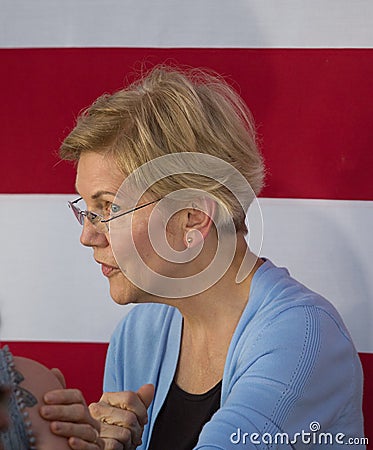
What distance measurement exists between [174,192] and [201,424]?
359 millimetres

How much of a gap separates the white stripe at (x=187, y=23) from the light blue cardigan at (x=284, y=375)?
0.50m

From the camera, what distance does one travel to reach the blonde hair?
132 centimetres

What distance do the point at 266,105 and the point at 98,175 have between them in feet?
1.59

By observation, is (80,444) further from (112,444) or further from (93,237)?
(93,237)

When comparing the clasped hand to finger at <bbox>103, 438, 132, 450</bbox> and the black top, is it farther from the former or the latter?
the black top

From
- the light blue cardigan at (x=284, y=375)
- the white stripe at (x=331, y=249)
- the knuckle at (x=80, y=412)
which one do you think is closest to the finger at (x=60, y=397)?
the knuckle at (x=80, y=412)

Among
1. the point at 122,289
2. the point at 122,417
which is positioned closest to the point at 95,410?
the point at 122,417

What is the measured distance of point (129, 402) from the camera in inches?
48.6

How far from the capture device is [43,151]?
1755 millimetres

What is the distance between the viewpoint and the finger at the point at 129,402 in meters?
1.24

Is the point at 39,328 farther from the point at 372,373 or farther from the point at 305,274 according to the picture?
the point at 372,373

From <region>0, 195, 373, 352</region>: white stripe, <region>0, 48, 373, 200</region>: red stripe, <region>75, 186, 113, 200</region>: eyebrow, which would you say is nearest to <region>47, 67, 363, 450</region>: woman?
<region>75, 186, 113, 200</region>: eyebrow

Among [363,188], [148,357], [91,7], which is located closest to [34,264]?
[148,357]

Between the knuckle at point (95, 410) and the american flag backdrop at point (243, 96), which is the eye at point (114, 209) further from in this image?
the american flag backdrop at point (243, 96)
